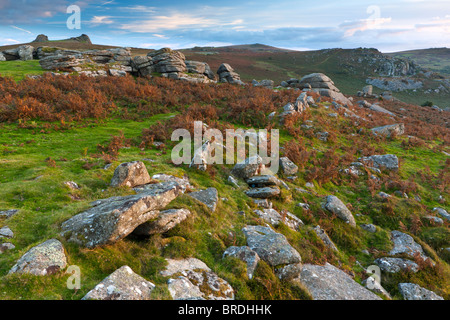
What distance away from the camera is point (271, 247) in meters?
8.34

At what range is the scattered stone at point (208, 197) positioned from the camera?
1019 centimetres

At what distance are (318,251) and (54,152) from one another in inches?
585

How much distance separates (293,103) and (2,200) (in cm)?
2623

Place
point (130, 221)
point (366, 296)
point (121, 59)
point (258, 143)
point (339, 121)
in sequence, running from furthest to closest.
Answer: point (121, 59) → point (339, 121) → point (258, 143) → point (366, 296) → point (130, 221)

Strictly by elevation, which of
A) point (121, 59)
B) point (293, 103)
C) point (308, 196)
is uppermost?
point (121, 59)

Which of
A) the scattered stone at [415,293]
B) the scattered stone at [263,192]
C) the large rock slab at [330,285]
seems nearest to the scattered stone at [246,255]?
the large rock slab at [330,285]

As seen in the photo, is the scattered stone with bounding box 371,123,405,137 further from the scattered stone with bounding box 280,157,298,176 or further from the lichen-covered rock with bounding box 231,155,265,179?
the lichen-covered rock with bounding box 231,155,265,179

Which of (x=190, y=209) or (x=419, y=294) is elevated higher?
(x=190, y=209)

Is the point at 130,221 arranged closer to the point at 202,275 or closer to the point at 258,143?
the point at 202,275

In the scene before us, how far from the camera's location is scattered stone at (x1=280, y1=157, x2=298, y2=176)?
1545 cm

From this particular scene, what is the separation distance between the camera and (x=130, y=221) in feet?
22.2

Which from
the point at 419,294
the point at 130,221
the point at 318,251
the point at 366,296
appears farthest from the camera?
the point at 318,251

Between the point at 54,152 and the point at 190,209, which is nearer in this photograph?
the point at 190,209

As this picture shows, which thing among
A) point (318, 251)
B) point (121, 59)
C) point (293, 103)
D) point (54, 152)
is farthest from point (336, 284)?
point (121, 59)
